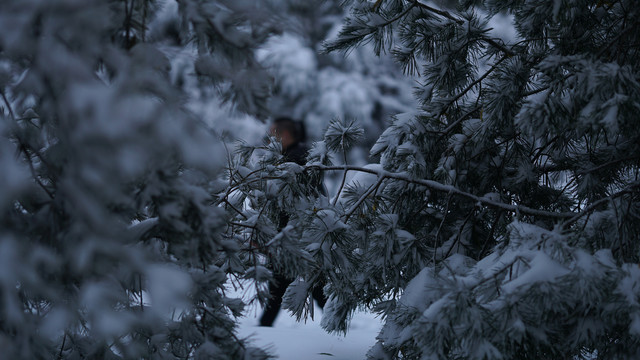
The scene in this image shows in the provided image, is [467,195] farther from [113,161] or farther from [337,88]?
[337,88]

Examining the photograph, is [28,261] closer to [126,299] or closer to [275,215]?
[126,299]

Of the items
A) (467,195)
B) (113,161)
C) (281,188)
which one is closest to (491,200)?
(467,195)

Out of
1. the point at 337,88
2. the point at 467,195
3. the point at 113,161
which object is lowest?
the point at 113,161

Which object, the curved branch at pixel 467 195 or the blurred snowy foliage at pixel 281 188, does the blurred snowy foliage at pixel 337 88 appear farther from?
the curved branch at pixel 467 195

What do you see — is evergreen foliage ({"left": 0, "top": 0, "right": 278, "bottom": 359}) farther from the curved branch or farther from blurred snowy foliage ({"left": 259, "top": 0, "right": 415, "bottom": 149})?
blurred snowy foliage ({"left": 259, "top": 0, "right": 415, "bottom": 149})

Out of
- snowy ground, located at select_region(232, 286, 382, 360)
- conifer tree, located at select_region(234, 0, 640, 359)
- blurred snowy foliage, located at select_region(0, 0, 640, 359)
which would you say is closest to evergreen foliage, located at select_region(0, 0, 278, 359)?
blurred snowy foliage, located at select_region(0, 0, 640, 359)

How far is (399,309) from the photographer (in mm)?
1775

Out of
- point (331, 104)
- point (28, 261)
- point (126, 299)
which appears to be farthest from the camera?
point (331, 104)

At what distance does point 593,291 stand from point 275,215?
1292mm

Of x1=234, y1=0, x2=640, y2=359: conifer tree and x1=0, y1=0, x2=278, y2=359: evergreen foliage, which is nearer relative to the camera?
x1=0, y1=0, x2=278, y2=359: evergreen foliage

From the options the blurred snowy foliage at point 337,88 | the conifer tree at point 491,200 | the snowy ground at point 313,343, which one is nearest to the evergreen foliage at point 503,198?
the conifer tree at point 491,200

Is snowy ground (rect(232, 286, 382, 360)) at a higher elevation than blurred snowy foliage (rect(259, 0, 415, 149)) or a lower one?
lower

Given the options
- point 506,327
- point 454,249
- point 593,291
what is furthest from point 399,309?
point 593,291

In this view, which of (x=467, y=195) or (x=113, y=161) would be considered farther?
(x=467, y=195)
